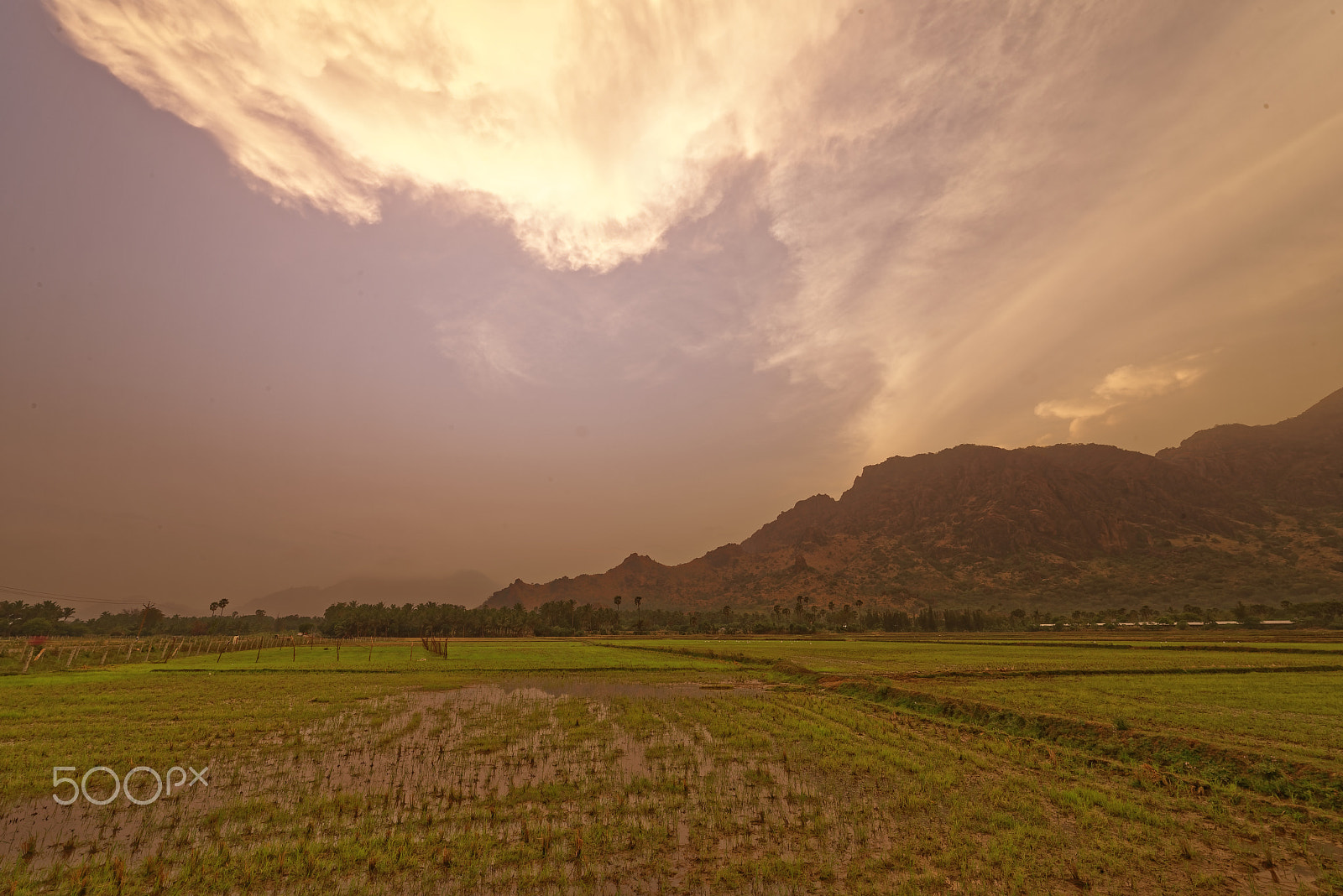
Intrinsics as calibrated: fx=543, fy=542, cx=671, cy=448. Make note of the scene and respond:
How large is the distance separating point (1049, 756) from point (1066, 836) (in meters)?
8.91

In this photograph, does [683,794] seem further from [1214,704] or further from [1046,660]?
[1046,660]

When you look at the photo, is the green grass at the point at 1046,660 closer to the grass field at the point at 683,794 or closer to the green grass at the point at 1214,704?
the green grass at the point at 1214,704

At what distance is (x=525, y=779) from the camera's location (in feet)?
55.5

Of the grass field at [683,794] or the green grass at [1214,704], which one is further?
the green grass at [1214,704]

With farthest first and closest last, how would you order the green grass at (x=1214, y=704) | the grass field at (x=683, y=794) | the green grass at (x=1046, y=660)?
1. the green grass at (x=1046, y=660)
2. the green grass at (x=1214, y=704)
3. the grass field at (x=683, y=794)

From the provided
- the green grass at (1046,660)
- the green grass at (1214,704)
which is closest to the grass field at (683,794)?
the green grass at (1214,704)

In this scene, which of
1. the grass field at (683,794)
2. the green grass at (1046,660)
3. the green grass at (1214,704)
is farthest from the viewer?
the green grass at (1046,660)

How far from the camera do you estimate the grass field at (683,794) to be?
1099 centimetres

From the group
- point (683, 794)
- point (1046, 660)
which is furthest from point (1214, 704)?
point (1046, 660)

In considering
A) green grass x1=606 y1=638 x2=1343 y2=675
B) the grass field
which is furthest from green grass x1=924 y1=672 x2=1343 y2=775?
green grass x1=606 y1=638 x2=1343 y2=675

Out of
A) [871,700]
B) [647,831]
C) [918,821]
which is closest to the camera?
[647,831]

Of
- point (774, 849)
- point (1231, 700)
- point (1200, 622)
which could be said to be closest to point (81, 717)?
point (774, 849)

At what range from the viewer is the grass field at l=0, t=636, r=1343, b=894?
1099 centimetres

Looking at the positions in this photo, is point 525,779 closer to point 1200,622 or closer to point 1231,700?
point 1231,700
